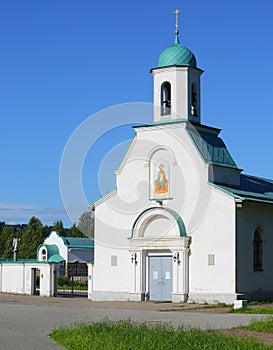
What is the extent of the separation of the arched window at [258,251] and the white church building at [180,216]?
5 centimetres

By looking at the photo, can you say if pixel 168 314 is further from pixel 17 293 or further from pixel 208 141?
pixel 17 293

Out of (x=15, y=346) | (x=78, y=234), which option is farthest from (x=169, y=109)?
(x=78, y=234)

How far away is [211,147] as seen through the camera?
33062 mm

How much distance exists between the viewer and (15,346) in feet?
49.0

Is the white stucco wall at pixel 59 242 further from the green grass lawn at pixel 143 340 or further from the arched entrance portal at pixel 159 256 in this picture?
the green grass lawn at pixel 143 340

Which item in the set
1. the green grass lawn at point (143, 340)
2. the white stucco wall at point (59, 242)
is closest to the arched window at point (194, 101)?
the green grass lawn at point (143, 340)

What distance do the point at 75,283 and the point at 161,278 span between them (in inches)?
663

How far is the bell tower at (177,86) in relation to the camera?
33.4 meters

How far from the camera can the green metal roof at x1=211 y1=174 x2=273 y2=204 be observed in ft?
103

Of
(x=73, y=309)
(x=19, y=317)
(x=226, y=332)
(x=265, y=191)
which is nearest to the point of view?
(x=226, y=332)

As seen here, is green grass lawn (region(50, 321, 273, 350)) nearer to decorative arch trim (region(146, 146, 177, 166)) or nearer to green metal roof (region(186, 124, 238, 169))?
green metal roof (region(186, 124, 238, 169))

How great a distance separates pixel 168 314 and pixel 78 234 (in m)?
62.7

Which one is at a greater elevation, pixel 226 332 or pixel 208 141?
pixel 208 141

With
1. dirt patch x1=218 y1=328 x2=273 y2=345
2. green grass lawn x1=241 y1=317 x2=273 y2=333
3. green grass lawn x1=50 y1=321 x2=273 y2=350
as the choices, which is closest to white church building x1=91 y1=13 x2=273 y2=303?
green grass lawn x1=241 y1=317 x2=273 y2=333
